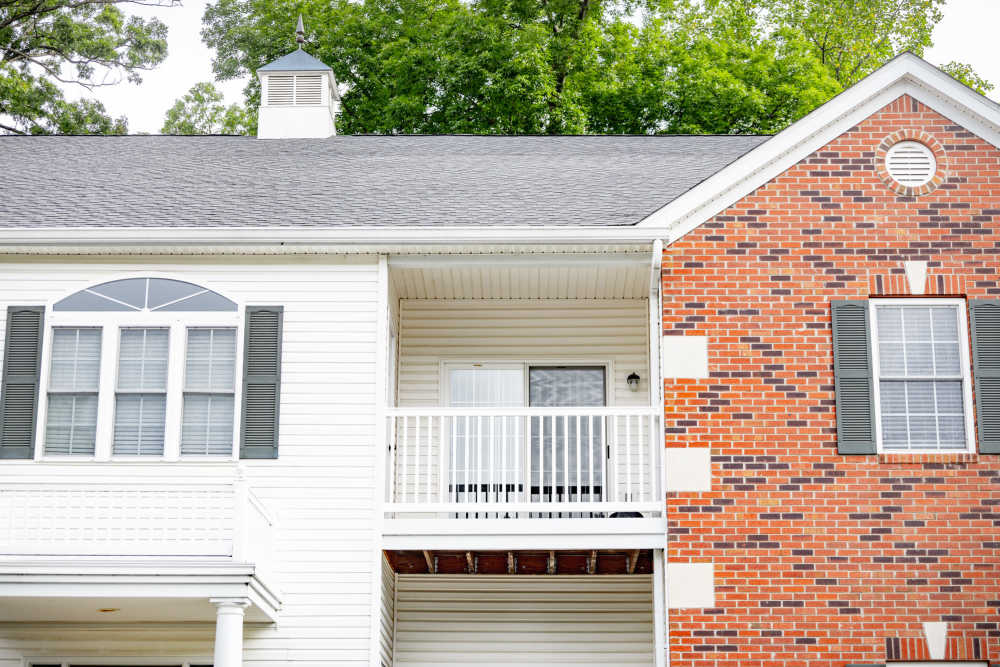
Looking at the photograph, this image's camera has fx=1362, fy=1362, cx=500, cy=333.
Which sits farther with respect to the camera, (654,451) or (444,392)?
(444,392)

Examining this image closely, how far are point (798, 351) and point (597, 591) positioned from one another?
3669 millimetres

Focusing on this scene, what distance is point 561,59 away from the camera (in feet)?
102

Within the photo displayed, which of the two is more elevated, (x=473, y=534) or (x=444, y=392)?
(x=444, y=392)

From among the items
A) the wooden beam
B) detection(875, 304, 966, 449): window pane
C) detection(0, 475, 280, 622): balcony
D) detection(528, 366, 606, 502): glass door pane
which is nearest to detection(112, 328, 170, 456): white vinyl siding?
detection(0, 475, 280, 622): balcony

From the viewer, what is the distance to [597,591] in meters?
15.5

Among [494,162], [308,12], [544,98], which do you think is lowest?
[494,162]

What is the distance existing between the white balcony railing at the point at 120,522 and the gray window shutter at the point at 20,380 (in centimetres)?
121

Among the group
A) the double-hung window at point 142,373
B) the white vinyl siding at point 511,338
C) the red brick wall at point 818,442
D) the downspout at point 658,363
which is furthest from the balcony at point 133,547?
the red brick wall at point 818,442

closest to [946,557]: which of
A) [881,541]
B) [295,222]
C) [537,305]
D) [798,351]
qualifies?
[881,541]

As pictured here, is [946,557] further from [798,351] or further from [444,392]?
[444,392]

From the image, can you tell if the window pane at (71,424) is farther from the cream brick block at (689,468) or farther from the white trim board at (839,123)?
the white trim board at (839,123)

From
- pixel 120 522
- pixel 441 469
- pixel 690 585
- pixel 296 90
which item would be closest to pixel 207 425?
pixel 120 522

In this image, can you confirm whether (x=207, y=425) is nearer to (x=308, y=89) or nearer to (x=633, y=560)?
(x=633, y=560)

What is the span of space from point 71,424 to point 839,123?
871cm
